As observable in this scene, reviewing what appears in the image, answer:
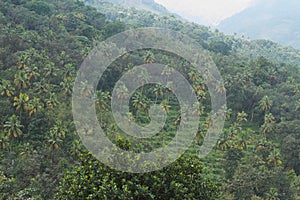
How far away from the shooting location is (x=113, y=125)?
42.4 meters

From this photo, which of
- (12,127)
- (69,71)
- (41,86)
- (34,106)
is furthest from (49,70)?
(12,127)

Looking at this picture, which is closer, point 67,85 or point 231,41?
point 67,85

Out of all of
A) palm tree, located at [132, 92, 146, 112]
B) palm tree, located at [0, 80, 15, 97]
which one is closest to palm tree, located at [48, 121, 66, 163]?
palm tree, located at [0, 80, 15, 97]

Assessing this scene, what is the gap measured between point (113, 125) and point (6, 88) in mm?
13991

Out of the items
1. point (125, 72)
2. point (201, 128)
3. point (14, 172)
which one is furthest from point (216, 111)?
point (14, 172)

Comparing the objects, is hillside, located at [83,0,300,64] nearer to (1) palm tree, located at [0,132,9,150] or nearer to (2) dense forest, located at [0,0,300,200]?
(2) dense forest, located at [0,0,300,200]

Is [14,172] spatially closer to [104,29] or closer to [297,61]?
[104,29]

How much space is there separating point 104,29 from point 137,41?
13.7m

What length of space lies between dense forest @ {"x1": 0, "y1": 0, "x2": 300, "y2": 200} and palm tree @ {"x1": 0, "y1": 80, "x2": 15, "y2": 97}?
0.42 ft

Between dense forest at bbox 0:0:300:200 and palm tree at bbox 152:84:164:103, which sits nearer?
dense forest at bbox 0:0:300:200

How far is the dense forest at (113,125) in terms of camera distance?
1444 centimetres

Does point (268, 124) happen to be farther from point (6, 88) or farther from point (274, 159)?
point (6, 88)

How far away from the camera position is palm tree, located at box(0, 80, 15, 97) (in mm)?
44156

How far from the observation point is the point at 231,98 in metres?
65.4
